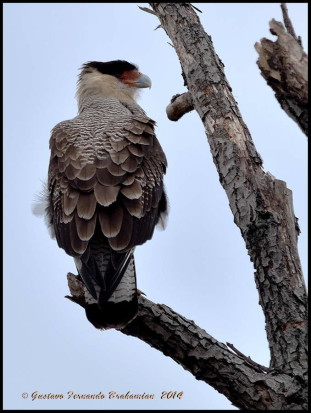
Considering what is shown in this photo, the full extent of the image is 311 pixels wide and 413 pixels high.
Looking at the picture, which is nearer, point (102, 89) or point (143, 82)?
point (102, 89)

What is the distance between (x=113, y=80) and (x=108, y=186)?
271 cm

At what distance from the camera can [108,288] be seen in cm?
471

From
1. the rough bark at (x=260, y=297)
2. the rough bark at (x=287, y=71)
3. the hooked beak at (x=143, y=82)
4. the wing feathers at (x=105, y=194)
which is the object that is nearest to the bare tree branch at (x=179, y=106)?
the rough bark at (x=260, y=297)

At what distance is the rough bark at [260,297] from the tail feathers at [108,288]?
0.42 ft

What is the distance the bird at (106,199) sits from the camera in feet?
15.6

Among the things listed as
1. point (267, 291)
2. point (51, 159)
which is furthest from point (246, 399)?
point (51, 159)

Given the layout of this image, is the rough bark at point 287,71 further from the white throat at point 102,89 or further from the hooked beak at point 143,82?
the hooked beak at point 143,82

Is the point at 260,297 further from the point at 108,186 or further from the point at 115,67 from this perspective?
the point at 115,67

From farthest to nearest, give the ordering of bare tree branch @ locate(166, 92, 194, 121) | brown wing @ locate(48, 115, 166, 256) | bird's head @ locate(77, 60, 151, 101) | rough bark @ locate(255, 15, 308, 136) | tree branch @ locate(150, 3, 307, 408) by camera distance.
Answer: bird's head @ locate(77, 60, 151, 101), bare tree branch @ locate(166, 92, 194, 121), brown wing @ locate(48, 115, 166, 256), tree branch @ locate(150, 3, 307, 408), rough bark @ locate(255, 15, 308, 136)

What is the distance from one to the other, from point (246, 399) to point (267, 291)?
68 centimetres

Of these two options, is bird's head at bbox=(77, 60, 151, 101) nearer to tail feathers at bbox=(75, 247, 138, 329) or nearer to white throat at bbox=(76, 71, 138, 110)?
white throat at bbox=(76, 71, 138, 110)

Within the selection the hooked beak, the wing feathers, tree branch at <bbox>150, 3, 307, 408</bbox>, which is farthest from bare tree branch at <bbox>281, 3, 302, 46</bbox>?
the hooked beak

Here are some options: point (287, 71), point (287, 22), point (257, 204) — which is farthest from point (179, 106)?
point (287, 71)

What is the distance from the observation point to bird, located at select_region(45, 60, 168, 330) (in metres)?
4.75
